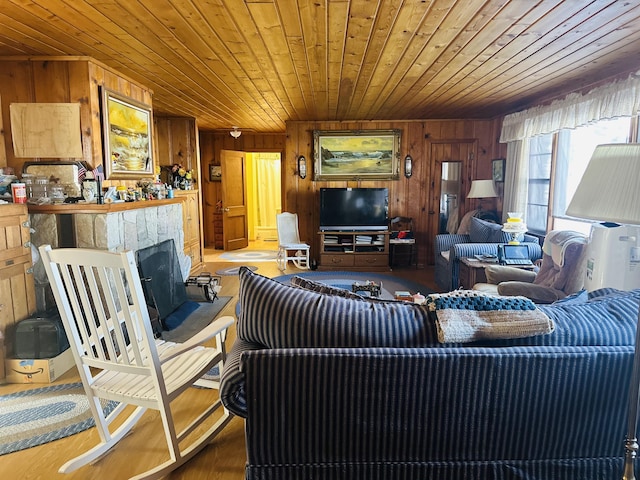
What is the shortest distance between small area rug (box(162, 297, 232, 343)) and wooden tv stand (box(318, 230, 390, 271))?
6.62ft

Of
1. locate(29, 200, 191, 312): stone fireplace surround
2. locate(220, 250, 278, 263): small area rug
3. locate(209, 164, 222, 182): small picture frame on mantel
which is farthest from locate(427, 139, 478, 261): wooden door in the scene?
locate(29, 200, 191, 312): stone fireplace surround

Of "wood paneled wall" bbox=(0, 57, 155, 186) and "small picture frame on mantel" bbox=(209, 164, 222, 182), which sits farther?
"small picture frame on mantel" bbox=(209, 164, 222, 182)

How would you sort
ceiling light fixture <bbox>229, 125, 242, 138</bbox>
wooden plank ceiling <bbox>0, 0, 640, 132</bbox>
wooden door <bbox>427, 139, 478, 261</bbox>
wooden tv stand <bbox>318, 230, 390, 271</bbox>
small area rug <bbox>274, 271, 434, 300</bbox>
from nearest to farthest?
wooden plank ceiling <bbox>0, 0, 640, 132</bbox> < small area rug <bbox>274, 271, 434, 300</bbox> < wooden tv stand <bbox>318, 230, 390, 271</bbox> < wooden door <bbox>427, 139, 478, 261</bbox> < ceiling light fixture <bbox>229, 125, 242, 138</bbox>

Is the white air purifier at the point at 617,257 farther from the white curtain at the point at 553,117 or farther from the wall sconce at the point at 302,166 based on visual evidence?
the wall sconce at the point at 302,166

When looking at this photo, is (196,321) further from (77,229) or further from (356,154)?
(356,154)

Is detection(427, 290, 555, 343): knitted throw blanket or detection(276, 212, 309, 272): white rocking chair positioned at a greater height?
detection(427, 290, 555, 343): knitted throw blanket

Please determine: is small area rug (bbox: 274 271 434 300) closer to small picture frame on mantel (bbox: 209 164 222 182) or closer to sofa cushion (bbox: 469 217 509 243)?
sofa cushion (bbox: 469 217 509 243)

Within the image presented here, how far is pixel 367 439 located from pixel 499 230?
3882 millimetres

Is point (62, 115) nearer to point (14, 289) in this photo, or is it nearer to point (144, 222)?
point (144, 222)

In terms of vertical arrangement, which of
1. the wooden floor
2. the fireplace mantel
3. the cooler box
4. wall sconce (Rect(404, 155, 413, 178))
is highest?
wall sconce (Rect(404, 155, 413, 178))

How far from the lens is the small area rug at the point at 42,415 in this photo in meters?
2.09

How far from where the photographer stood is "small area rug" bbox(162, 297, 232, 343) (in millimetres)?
3457

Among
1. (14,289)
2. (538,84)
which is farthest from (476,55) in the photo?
(14,289)

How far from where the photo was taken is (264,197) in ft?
31.7
